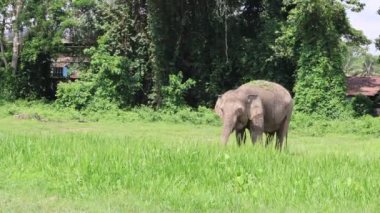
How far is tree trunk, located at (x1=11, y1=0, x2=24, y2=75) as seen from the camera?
108ft

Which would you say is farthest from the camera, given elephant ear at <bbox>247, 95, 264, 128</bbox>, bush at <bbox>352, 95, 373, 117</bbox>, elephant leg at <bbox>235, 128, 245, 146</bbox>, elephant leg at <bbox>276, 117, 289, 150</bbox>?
bush at <bbox>352, 95, 373, 117</bbox>

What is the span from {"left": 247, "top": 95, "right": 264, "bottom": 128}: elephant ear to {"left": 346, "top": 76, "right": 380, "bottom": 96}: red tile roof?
2819cm

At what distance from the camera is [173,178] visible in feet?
26.2

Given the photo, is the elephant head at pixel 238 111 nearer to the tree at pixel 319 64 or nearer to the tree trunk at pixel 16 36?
the tree at pixel 319 64

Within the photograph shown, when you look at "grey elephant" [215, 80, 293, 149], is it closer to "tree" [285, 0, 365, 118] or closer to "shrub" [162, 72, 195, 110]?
"tree" [285, 0, 365, 118]

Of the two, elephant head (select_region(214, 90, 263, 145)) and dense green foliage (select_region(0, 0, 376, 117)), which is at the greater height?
dense green foliage (select_region(0, 0, 376, 117))

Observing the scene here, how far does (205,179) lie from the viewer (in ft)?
26.2

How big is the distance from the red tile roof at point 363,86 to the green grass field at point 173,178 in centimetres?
3172

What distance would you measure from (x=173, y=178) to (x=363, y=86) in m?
36.4

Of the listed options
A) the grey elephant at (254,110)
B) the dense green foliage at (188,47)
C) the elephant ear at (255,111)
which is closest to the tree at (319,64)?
the dense green foliage at (188,47)

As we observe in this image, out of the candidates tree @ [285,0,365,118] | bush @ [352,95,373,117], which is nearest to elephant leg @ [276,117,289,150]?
tree @ [285,0,365,118]

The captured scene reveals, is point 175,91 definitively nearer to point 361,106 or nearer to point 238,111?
point 361,106

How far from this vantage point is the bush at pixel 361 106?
98.0 feet

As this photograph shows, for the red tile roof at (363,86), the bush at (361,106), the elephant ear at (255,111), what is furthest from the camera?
the red tile roof at (363,86)
